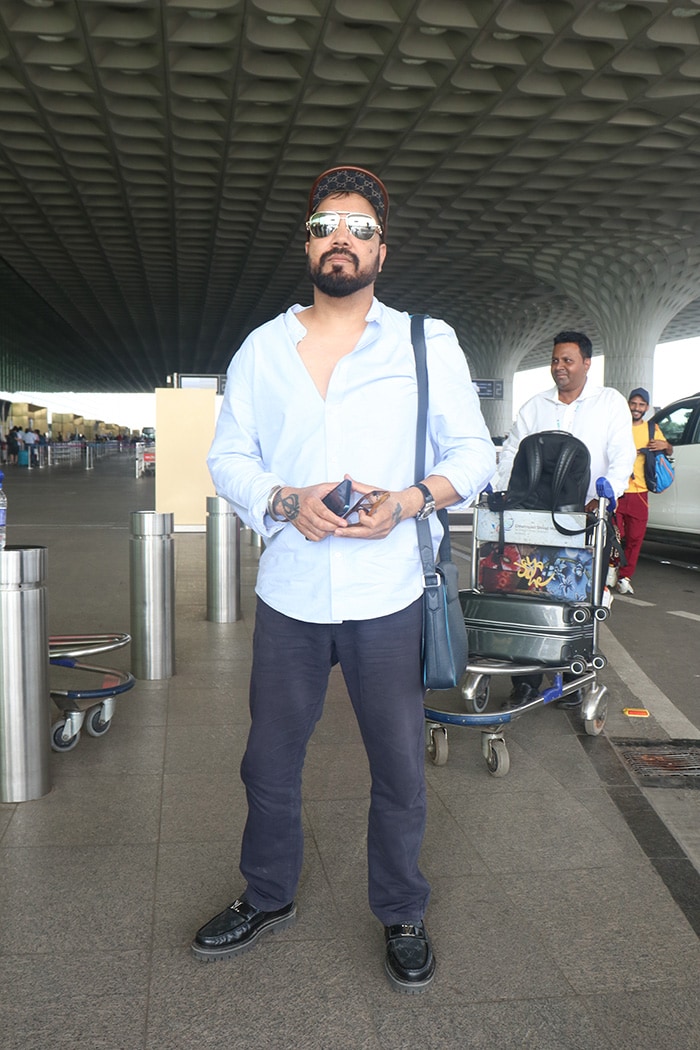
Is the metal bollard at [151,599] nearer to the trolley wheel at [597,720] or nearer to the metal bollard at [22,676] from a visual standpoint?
the metal bollard at [22,676]

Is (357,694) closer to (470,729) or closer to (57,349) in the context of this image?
(470,729)

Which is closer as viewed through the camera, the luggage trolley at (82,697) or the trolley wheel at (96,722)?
the luggage trolley at (82,697)

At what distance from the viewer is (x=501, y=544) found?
4.77 m

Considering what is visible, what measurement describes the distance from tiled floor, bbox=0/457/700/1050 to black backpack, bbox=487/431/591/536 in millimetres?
1049

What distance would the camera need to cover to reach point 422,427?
8.05 feet

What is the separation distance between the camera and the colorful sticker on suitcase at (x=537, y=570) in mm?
4676

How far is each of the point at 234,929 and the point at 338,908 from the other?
1.15 feet

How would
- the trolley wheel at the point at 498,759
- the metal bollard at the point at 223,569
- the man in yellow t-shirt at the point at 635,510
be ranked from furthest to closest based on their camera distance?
the man in yellow t-shirt at the point at 635,510
the metal bollard at the point at 223,569
the trolley wheel at the point at 498,759

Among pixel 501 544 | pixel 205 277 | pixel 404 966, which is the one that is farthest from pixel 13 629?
pixel 205 277

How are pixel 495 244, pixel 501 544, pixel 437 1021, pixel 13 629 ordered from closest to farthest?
pixel 437 1021 < pixel 13 629 < pixel 501 544 < pixel 495 244

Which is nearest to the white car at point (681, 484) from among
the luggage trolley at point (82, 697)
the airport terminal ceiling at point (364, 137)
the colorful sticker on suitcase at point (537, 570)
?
the airport terminal ceiling at point (364, 137)

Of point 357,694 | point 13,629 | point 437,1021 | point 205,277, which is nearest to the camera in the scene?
point 437,1021

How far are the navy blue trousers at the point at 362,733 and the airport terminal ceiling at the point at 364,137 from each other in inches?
453

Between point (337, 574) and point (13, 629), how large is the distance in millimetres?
1600
